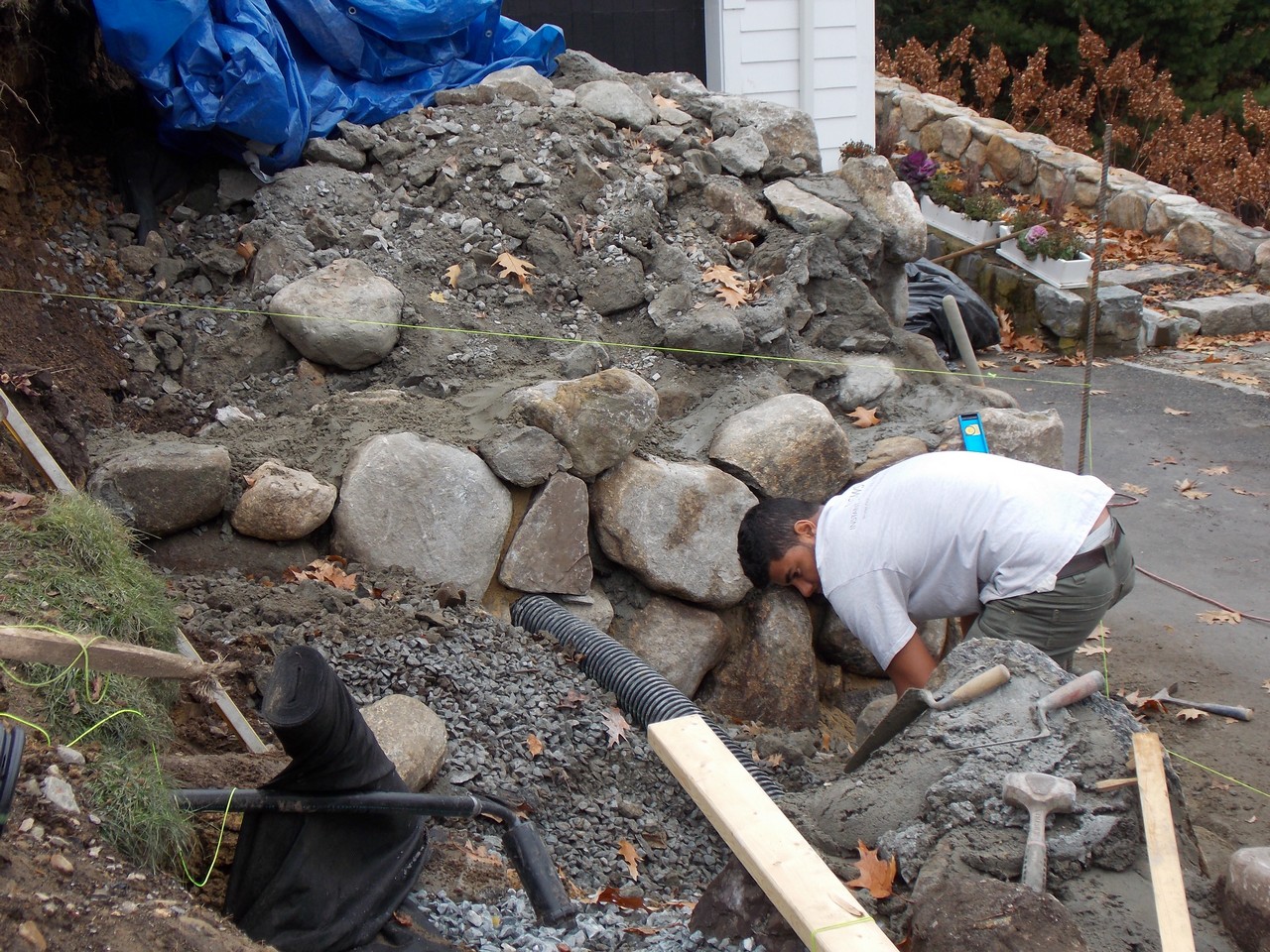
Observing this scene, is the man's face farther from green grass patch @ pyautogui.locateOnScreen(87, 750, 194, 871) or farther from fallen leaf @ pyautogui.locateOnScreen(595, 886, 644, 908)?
green grass patch @ pyautogui.locateOnScreen(87, 750, 194, 871)

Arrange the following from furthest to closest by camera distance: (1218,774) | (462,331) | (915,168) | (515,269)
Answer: (915,168) < (515,269) < (462,331) < (1218,774)

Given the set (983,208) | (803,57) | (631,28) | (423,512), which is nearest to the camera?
(423,512)

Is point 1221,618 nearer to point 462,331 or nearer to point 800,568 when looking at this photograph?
point 800,568

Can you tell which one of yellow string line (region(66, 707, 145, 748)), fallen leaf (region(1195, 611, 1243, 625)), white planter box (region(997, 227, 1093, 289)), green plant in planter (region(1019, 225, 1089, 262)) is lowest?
fallen leaf (region(1195, 611, 1243, 625))

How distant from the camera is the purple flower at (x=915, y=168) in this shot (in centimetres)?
1145

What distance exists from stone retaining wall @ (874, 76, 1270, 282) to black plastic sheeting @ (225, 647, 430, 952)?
11.6 meters

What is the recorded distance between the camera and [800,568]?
12.1 feet

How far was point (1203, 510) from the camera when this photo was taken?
6887mm

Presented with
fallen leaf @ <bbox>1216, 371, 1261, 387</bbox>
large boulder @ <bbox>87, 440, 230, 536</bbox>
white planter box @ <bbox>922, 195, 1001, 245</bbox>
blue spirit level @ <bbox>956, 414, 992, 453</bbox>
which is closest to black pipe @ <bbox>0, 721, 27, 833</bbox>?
large boulder @ <bbox>87, 440, 230, 536</bbox>

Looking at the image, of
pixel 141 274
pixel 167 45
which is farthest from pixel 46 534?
pixel 167 45

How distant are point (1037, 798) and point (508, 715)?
1794 mm

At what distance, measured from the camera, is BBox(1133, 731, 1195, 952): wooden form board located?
2.16 meters

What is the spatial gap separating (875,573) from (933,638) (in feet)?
6.20

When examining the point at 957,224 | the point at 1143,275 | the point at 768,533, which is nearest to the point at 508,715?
the point at 768,533
